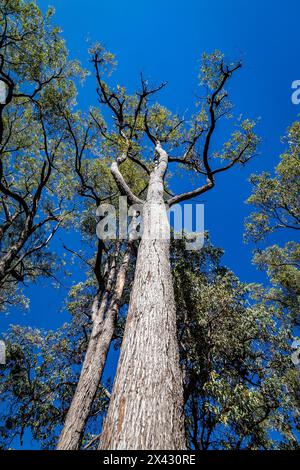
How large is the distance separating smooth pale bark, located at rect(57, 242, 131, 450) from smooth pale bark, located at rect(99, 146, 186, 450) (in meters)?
3.99

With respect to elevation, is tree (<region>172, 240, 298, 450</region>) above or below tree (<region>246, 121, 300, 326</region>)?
below

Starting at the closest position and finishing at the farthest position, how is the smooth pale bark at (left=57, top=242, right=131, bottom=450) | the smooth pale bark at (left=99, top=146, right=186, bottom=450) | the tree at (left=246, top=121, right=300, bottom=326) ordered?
the smooth pale bark at (left=99, top=146, right=186, bottom=450)
the smooth pale bark at (left=57, top=242, right=131, bottom=450)
the tree at (left=246, top=121, right=300, bottom=326)

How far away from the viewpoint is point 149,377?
79.7 inches

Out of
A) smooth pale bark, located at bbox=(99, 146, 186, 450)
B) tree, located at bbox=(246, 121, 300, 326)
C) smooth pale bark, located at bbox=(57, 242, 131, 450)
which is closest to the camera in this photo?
smooth pale bark, located at bbox=(99, 146, 186, 450)

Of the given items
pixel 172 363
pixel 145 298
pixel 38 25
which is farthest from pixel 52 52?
pixel 172 363

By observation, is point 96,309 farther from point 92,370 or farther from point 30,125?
point 30,125

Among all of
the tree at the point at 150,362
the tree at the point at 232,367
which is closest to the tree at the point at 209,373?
the tree at the point at 232,367

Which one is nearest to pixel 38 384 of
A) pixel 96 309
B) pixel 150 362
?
pixel 96 309

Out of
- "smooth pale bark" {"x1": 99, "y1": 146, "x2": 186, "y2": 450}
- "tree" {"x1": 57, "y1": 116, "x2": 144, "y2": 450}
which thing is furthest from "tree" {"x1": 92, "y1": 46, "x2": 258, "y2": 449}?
"tree" {"x1": 57, "y1": 116, "x2": 144, "y2": 450}

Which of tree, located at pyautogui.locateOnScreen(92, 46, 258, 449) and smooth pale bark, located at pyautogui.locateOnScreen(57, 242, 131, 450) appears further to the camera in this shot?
smooth pale bark, located at pyautogui.locateOnScreen(57, 242, 131, 450)

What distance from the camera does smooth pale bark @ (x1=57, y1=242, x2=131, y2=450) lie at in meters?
5.18

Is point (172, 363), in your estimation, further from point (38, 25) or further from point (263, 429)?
point (38, 25)

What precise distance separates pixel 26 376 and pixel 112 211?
6.72 metres

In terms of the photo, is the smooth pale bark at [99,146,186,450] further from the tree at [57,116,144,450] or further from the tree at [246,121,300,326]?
the tree at [246,121,300,326]
